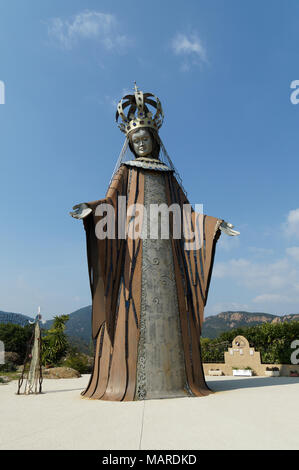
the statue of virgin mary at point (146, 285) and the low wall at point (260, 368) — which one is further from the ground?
the statue of virgin mary at point (146, 285)

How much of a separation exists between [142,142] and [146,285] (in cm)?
545

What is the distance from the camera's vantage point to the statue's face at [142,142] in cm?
1152

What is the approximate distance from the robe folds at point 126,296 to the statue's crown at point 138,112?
2.65 m

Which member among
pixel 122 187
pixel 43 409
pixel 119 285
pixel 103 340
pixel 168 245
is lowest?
pixel 43 409

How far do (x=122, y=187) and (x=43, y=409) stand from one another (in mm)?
6808

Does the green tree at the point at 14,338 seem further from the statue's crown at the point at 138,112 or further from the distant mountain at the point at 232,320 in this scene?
the distant mountain at the point at 232,320

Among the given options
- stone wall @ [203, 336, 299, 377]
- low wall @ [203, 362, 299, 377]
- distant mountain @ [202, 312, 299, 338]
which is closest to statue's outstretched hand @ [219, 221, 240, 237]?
stone wall @ [203, 336, 299, 377]

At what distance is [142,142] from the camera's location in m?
11.5

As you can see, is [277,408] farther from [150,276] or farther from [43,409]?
[43,409]

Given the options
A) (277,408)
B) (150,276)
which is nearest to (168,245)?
(150,276)

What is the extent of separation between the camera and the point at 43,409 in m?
7.21

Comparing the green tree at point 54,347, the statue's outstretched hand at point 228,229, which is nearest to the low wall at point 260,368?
the green tree at point 54,347

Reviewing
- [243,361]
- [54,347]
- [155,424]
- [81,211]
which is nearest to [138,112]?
[81,211]
